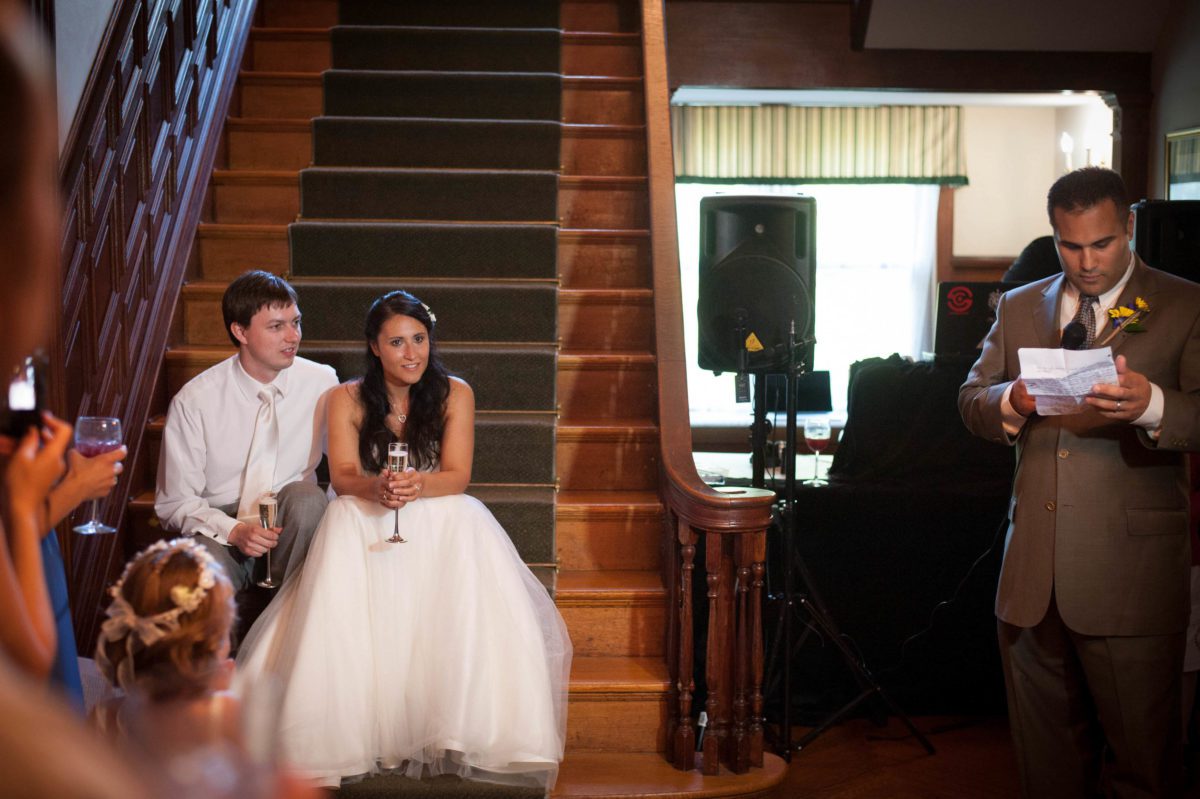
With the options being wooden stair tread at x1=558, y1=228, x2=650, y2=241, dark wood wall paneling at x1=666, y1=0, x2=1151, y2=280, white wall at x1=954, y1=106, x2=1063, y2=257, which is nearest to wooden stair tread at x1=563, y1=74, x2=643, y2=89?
wooden stair tread at x1=558, y1=228, x2=650, y2=241

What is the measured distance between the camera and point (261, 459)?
10.5ft

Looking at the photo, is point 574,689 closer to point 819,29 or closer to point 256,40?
point 256,40

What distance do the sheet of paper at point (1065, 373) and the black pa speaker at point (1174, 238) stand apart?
Answer: 1.49m

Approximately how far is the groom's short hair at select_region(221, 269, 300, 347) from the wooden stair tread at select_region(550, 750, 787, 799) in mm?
1505

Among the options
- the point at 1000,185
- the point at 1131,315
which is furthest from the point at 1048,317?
the point at 1000,185

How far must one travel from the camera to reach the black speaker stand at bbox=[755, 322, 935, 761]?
11.3 feet

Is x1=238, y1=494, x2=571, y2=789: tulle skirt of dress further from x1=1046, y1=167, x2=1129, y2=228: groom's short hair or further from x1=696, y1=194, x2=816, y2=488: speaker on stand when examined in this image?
x1=1046, y1=167, x2=1129, y2=228: groom's short hair

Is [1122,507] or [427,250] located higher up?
[427,250]

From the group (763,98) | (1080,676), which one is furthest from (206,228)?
(763,98)

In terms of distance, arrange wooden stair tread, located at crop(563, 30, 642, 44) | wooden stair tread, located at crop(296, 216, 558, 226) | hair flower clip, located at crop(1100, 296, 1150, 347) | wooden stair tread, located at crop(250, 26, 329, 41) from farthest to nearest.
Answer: wooden stair tread, located at crop(563, 30, 642, 44), wooden stair tread, located at crop(250, 26, 329, 41), wooden stair tread, located at crop(296, 216, 558, 226), hair flower clip, located at crop(1100, 296, 1150, 347)

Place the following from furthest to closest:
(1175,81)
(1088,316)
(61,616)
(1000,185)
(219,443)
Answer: (1000,185) → (1175,81) → (219,443) → (1088,316) → (61,616)

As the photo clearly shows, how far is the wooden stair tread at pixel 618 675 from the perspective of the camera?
10.3ft

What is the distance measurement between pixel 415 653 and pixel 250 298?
42.7 inches

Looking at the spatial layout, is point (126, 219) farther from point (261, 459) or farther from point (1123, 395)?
point (1123, 395)
